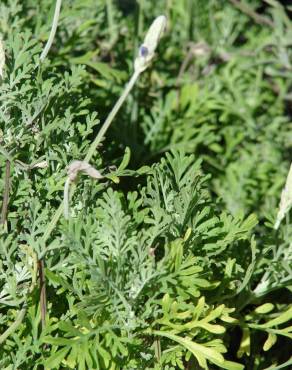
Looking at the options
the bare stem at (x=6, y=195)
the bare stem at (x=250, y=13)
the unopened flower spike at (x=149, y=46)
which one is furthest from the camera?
the bare stem at (x=250, y=13)

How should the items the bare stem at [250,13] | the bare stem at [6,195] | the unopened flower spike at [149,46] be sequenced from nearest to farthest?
the unopened flower spike at [149,46] < the bare stem at [6,195] < the bare stem at [250,13]

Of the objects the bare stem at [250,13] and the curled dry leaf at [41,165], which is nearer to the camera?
the curled dry leaf at [41,165]

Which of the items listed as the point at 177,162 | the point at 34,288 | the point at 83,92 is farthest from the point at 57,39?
the point at 34,288

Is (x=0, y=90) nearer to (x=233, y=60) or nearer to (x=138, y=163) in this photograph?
(x=138, y=163)

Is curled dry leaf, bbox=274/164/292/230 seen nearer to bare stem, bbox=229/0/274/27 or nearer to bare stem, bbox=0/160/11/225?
bare stem, bbox=0/160/11/225

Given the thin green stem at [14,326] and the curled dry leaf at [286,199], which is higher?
the curled dry leaf at [286,199]

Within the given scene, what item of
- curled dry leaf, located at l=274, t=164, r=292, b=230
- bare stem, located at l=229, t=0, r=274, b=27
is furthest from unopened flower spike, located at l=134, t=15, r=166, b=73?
bare stem, located at l=229, t=0, r=274, b=27

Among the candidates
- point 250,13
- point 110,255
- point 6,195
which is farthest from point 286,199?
point 250,13

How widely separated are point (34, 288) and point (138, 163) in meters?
0.64

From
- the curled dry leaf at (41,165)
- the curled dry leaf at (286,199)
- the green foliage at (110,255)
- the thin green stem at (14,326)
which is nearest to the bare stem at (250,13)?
the green foliage at (110,255)

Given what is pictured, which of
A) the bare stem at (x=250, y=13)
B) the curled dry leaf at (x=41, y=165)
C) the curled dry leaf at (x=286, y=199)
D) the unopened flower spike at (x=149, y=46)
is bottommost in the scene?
the curled dry leaf at (x=286, y=199)

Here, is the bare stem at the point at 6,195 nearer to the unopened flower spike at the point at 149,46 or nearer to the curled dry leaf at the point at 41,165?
the curled dry leaf at the point at 41,165

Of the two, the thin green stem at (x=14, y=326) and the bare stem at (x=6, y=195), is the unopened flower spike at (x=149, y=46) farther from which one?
the thin green stem at (x=14, y=326)

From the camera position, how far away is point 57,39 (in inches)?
60.5
